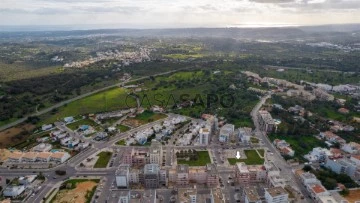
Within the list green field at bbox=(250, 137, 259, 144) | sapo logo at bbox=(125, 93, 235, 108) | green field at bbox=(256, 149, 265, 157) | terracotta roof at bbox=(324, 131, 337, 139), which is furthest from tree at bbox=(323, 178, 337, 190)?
sapo logo at bbox=(125, 93, 235, 108)

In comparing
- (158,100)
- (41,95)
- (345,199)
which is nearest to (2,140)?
(41,95)

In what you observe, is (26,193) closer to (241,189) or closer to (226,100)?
(241,189)

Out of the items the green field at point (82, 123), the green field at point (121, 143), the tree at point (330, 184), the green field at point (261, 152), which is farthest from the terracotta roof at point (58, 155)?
the tree at point (330, 184)

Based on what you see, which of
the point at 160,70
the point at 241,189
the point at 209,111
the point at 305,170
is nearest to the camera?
the point at 241,189

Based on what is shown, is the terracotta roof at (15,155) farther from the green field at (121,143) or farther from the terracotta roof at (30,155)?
the green field at (121,143)

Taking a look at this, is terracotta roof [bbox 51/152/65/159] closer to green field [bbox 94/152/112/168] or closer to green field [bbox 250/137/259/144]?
green field [bbox 94/152/112/168]

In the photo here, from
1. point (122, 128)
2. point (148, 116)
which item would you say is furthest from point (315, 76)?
point (122, 128)

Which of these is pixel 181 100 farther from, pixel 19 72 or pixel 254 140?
pixel 19 72
